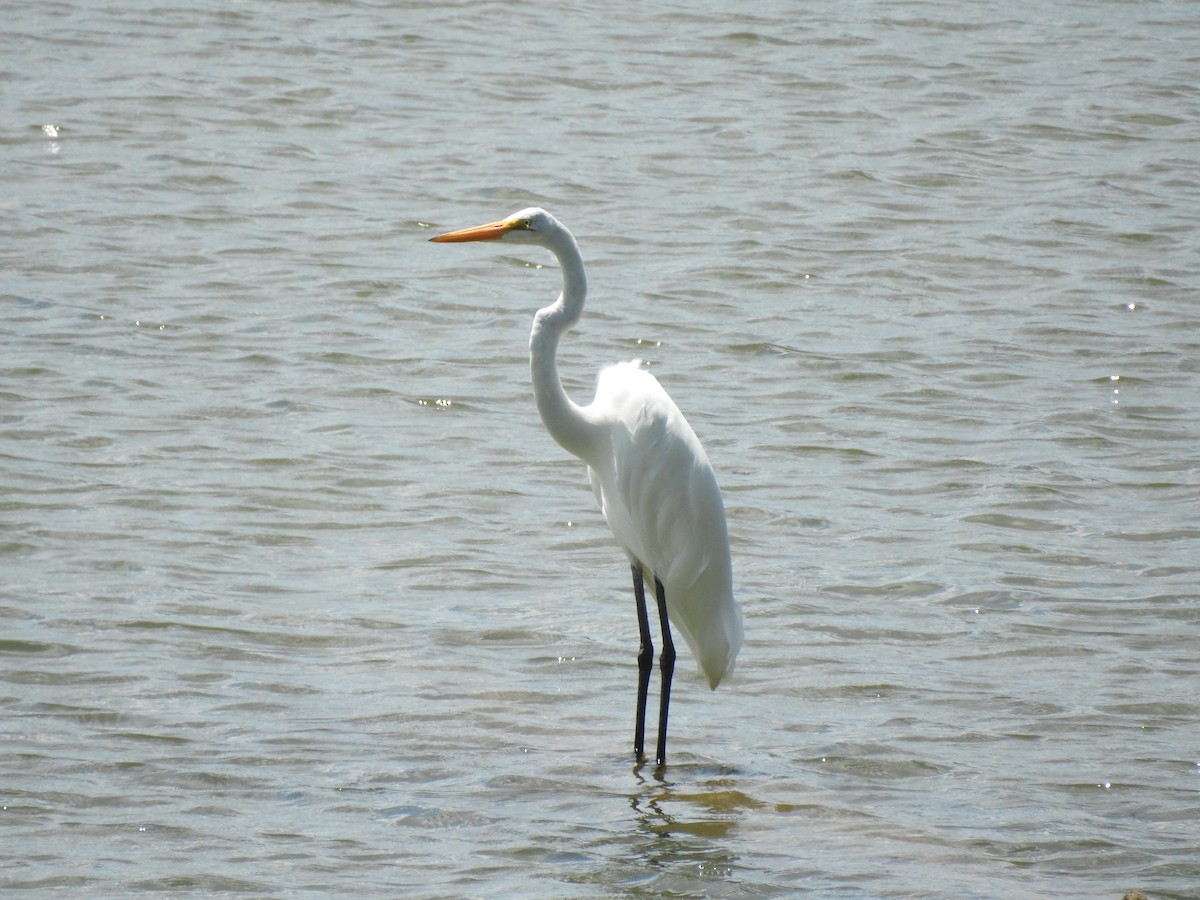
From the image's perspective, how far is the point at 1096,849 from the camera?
4359 millimetres

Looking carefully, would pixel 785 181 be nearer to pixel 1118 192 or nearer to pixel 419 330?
pixel 1118 192

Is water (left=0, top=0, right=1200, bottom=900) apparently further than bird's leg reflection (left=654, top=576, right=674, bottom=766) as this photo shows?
No

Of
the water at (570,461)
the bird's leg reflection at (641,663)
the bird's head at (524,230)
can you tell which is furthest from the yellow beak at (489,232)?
the water at (570,461)

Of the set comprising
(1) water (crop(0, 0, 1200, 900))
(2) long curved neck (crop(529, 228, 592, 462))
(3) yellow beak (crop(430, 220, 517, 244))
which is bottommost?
(1) water (crop(0, 0, 1200, 900))

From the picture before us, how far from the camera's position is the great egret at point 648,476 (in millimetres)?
4863

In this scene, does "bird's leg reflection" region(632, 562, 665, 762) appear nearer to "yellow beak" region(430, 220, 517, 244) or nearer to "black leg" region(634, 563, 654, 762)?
"black leg" region(634, 563, 654, 762)

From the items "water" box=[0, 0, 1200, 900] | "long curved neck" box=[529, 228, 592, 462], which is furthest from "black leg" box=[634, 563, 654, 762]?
"long curved neck" box=[529, 228, 592, 462]

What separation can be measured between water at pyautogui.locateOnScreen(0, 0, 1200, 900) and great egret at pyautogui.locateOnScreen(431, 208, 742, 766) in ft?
1.27

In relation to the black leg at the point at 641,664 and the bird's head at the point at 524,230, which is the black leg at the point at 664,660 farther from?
the bird's head at the point at 524,230

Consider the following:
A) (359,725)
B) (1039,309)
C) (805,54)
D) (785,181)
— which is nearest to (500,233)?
(359,725)

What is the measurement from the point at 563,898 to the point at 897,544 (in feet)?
9.78

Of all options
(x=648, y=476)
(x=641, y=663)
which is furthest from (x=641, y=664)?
(x=648, y=476)

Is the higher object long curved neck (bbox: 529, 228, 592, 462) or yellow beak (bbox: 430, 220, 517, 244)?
yellow beak (bbox: 430, 220, 517, 244)

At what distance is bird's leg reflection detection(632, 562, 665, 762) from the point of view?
193 inches
